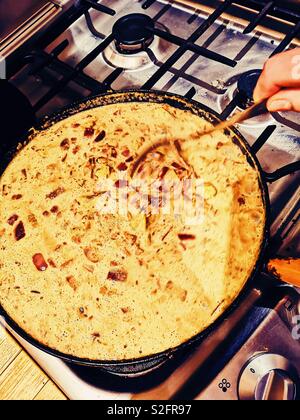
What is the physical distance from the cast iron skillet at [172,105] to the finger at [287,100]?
5.4 inches

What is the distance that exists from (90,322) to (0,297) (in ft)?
0.91

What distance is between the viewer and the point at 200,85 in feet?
4.91

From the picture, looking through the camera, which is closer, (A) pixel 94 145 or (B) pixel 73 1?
(A) pixel 94 145

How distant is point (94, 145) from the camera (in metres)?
1.33

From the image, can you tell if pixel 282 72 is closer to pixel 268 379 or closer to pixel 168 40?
pixel 168 40

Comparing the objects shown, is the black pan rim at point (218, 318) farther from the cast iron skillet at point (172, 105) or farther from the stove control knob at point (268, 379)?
the stove control knob at point (268, 379)

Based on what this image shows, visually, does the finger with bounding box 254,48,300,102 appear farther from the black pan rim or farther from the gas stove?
the gas stove

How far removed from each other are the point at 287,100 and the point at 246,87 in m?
0.41

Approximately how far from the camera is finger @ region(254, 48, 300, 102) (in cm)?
96

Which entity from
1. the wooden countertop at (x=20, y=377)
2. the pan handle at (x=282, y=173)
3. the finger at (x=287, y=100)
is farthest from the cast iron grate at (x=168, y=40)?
the wooden countertop at (x=20, y=377)

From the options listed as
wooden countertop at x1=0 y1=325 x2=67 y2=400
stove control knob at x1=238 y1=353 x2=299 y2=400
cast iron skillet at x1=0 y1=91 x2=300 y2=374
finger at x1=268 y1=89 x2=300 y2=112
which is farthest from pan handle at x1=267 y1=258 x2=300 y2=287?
wooden countertop at x1=0 y1=325 x2=67 y2=400
